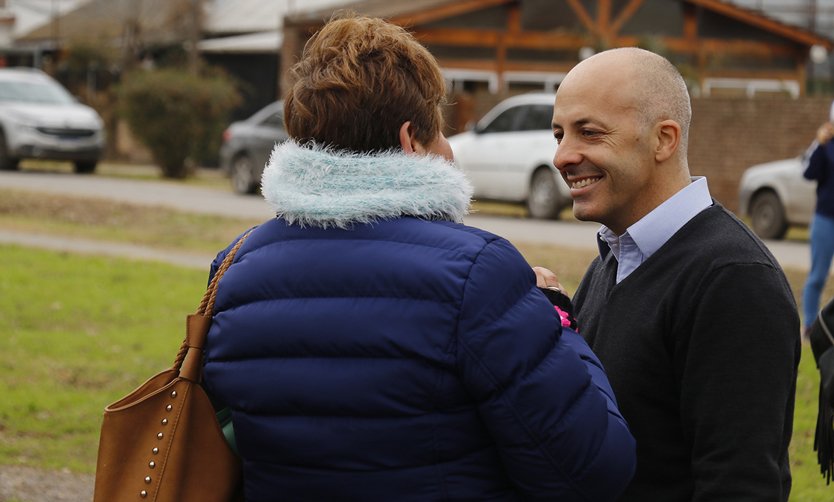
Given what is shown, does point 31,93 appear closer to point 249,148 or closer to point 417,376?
point 249,148

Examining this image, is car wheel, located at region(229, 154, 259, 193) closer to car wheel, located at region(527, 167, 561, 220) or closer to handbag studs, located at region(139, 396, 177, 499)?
car wheel, located at region(527, 167, 561, 220)

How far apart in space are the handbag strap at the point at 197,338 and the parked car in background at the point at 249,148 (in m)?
20.8

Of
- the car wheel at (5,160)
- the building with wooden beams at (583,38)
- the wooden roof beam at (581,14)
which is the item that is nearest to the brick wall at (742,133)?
the building with wooden beams at (583,38)

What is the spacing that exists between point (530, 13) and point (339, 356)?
1238 inches

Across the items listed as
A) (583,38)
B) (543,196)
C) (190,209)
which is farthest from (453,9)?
(190,209)

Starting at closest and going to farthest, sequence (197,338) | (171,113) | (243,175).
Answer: (197,338)
(243,175)
(171,113)

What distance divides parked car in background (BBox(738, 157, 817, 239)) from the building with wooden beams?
12254 millimetres

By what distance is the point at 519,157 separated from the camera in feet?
67.4

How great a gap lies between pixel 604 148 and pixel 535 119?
60.0ft

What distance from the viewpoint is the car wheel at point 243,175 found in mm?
24109

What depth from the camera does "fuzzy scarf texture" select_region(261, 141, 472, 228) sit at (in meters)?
2.55

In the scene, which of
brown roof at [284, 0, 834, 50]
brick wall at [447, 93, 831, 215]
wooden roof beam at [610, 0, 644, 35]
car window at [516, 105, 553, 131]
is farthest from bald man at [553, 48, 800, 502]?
wooden roof beam at [610, 0, 644, 35]

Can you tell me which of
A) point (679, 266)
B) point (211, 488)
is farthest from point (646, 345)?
point (211, 488)

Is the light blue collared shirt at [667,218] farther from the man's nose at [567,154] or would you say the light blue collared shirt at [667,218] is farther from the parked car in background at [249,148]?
A: the parked car in background at [249,148]
